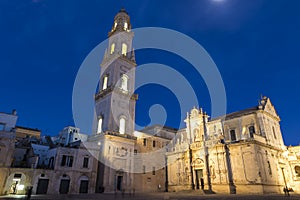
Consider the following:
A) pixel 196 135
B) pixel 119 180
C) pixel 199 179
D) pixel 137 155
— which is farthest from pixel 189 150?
pixel 119 180

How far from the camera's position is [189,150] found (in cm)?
3650

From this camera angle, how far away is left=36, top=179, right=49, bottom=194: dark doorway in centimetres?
2650

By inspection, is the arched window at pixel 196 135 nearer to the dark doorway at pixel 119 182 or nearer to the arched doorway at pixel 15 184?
the dark doorway at pixel 119 182

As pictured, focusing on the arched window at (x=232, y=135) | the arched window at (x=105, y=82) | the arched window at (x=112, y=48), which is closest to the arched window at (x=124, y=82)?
the arched window at (x=105, y=82)

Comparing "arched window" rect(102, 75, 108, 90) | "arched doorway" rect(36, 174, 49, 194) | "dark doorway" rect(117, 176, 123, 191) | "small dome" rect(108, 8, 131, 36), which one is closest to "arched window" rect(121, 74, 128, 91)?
"arched window" rect(102, 75, 108, 90)

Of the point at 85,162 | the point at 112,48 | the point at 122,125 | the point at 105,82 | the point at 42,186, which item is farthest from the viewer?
the point at 112,48

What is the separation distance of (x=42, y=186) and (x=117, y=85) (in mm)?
20768

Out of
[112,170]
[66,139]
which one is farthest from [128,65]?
[66,139]

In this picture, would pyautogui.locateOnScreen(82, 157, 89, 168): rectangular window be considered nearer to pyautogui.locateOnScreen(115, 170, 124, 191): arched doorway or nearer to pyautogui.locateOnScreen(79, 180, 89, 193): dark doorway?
pyautogui.locateOnScreen(79, 180, 89, 193): dark doorway

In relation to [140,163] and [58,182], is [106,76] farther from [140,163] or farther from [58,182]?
[58,182]

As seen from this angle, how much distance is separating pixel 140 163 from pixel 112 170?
781 centimetres

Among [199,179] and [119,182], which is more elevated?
[199,179]

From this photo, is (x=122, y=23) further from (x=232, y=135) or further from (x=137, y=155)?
(x=232, y=135)

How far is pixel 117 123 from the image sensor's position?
3734cm
